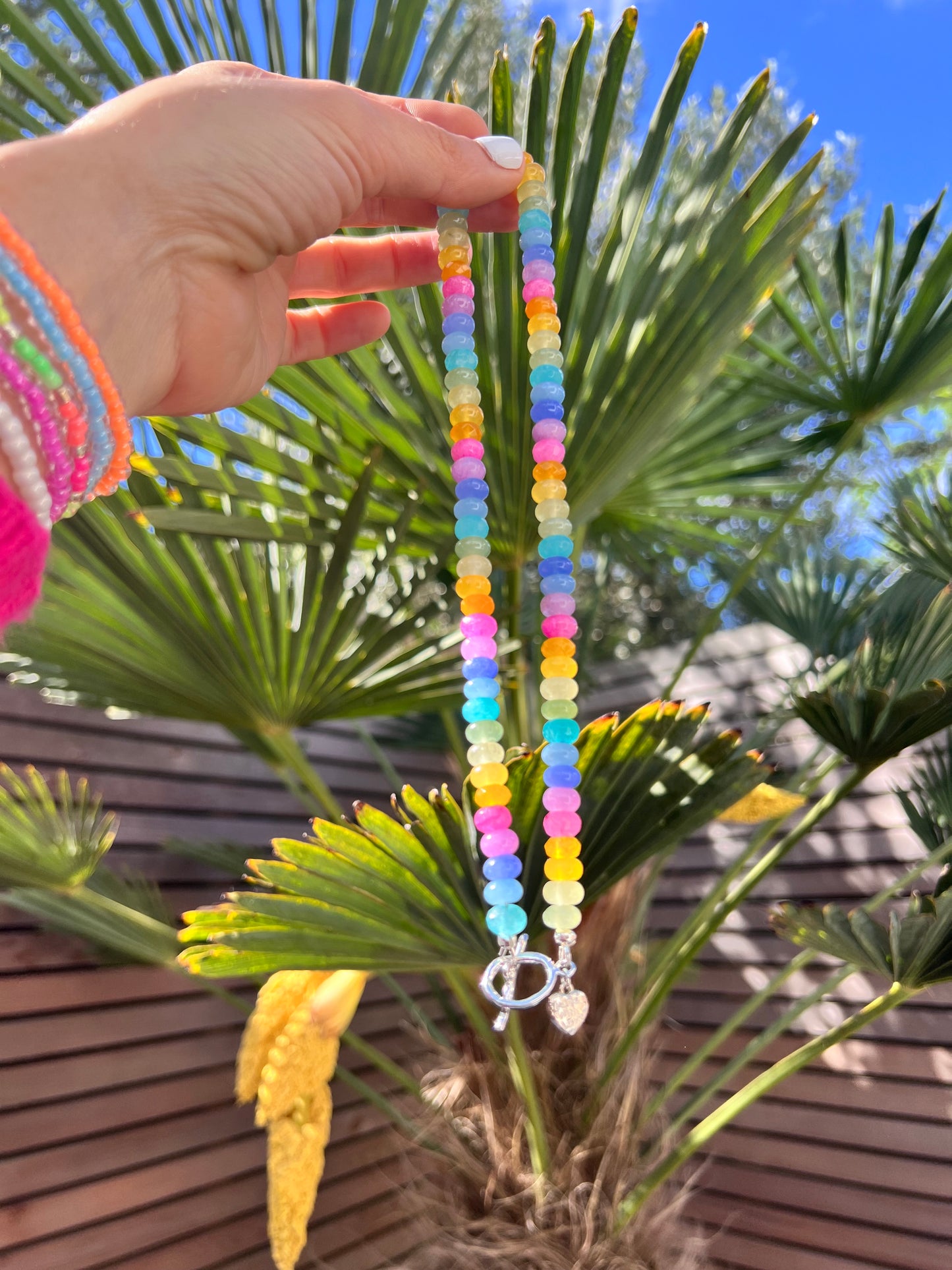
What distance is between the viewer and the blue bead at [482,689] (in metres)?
0.72

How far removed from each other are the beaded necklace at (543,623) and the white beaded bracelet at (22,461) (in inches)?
13.5

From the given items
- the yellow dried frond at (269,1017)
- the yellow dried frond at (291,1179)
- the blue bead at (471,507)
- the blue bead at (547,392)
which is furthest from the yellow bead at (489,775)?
the yellow dried frond at (291,1179)

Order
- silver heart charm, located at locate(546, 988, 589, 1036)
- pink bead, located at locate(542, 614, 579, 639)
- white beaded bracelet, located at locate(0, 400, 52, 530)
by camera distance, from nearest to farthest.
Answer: white beaded bracelet, located at locate(0, 400, 52, 530)
silver heart charm, located at locate(546, 988, 589, 1036)
pink bead, located at locate(542, 614, 579, 639)

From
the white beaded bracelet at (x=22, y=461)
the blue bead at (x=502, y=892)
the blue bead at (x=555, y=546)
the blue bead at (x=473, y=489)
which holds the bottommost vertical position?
the blue bead at (x=502, y=892)

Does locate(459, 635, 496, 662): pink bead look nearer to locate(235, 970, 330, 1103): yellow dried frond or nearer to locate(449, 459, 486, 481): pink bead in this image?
locate(449, 459, 486, 481): pink bead

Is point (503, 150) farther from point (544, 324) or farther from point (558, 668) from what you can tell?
point (558, 668)

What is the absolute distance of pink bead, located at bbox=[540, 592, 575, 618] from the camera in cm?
75

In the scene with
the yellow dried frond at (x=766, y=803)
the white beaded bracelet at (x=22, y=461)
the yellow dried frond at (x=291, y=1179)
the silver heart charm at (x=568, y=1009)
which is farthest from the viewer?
the yellow dried frond at (x=766, y=803)

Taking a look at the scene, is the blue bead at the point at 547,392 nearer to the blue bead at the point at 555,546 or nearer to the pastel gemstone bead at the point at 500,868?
the blue bead at the point at 555,546

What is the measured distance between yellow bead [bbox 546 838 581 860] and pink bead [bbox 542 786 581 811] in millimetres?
25

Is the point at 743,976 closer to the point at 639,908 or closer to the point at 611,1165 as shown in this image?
the point at 639,908

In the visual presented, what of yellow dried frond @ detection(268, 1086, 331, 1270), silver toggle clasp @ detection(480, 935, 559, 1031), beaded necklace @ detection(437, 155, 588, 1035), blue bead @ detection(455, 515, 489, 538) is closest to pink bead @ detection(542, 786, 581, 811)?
beaded necklace @ detection(437, 155, 588, 1035)

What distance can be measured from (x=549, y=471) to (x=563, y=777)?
27 centimetres

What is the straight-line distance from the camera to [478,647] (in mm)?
723
